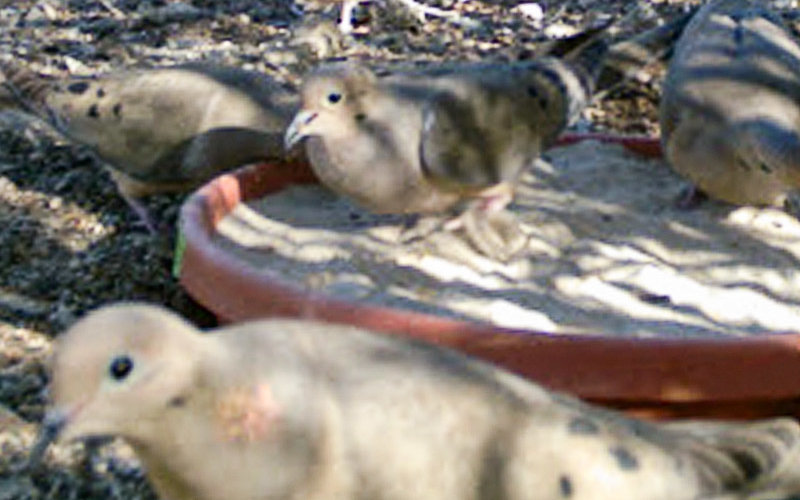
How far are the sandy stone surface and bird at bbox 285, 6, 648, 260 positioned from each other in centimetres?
9

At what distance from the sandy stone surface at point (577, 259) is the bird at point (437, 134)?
0.09 metres

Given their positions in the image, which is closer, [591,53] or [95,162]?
[591,53]

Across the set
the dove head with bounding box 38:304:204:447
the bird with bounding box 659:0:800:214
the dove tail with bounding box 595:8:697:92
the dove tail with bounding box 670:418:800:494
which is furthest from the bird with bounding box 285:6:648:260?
the dove head with bounding box 38:304:204:447

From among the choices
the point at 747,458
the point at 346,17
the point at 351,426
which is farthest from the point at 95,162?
the point at 747,458

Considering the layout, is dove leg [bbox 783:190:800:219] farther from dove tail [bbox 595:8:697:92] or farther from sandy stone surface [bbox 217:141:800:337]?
dove tail [bbox 595:8:697:92]

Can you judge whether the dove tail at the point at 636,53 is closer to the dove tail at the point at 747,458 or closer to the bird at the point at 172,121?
the bird at the point at 172,121

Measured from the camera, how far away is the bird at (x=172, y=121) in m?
3.87

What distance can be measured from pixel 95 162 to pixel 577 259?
1.88 metres

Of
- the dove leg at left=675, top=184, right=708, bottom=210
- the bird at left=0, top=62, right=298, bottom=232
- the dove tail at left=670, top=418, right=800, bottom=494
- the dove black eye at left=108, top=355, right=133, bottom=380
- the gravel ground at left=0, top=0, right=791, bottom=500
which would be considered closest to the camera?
the dove black eye at left=108, top=355, right=133, bottom=380

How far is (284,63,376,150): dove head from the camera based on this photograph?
10.6 feet

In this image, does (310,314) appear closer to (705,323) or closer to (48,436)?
(705,323)

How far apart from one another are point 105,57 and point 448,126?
226cm

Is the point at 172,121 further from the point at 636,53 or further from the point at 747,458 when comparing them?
the point at 747,458

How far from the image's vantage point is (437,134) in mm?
3289
